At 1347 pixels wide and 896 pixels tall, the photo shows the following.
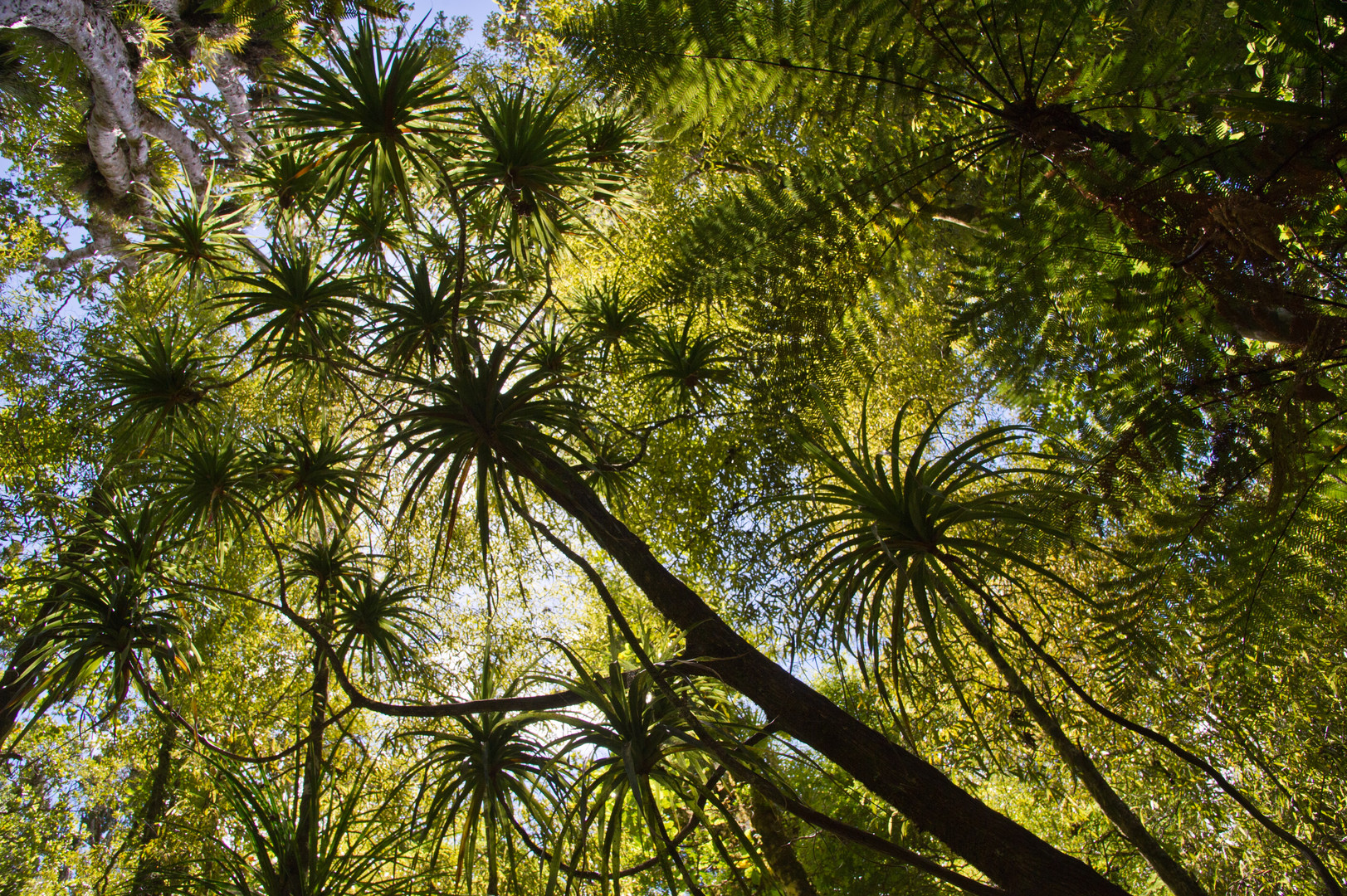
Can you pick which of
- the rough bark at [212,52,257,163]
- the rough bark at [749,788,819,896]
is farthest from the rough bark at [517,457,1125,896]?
the rough bark at [212,52,257,163]

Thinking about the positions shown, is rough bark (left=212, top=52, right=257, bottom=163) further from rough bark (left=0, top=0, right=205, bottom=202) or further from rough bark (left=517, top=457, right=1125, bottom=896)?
rough bark (left=517, top=457, right=1125, bottom=896)

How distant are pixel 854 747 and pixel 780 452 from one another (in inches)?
75.1

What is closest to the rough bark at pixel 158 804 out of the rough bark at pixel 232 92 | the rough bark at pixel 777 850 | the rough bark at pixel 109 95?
the rough bark at pixel 777 850

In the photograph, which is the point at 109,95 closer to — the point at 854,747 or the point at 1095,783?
the point at 854,747

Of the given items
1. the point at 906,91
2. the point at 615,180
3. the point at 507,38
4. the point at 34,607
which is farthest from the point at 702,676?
the point at 507,38

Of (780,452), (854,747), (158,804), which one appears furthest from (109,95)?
(854,747)

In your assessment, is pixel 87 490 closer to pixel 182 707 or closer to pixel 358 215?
pixel 182 707

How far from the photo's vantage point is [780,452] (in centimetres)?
382

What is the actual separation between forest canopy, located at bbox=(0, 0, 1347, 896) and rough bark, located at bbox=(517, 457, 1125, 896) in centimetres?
1

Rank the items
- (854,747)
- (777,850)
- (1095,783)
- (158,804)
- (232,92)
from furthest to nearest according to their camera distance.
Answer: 1. (232,92)
2. (158,804)
3. (777,850)
4. (1095,783)
5. (854,747)

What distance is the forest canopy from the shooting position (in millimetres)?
1801

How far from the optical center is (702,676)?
2762 mm

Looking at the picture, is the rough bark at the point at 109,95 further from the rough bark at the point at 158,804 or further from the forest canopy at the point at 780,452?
the rough bark at the point at 158,804

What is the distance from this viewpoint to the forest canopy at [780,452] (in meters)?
1.80
